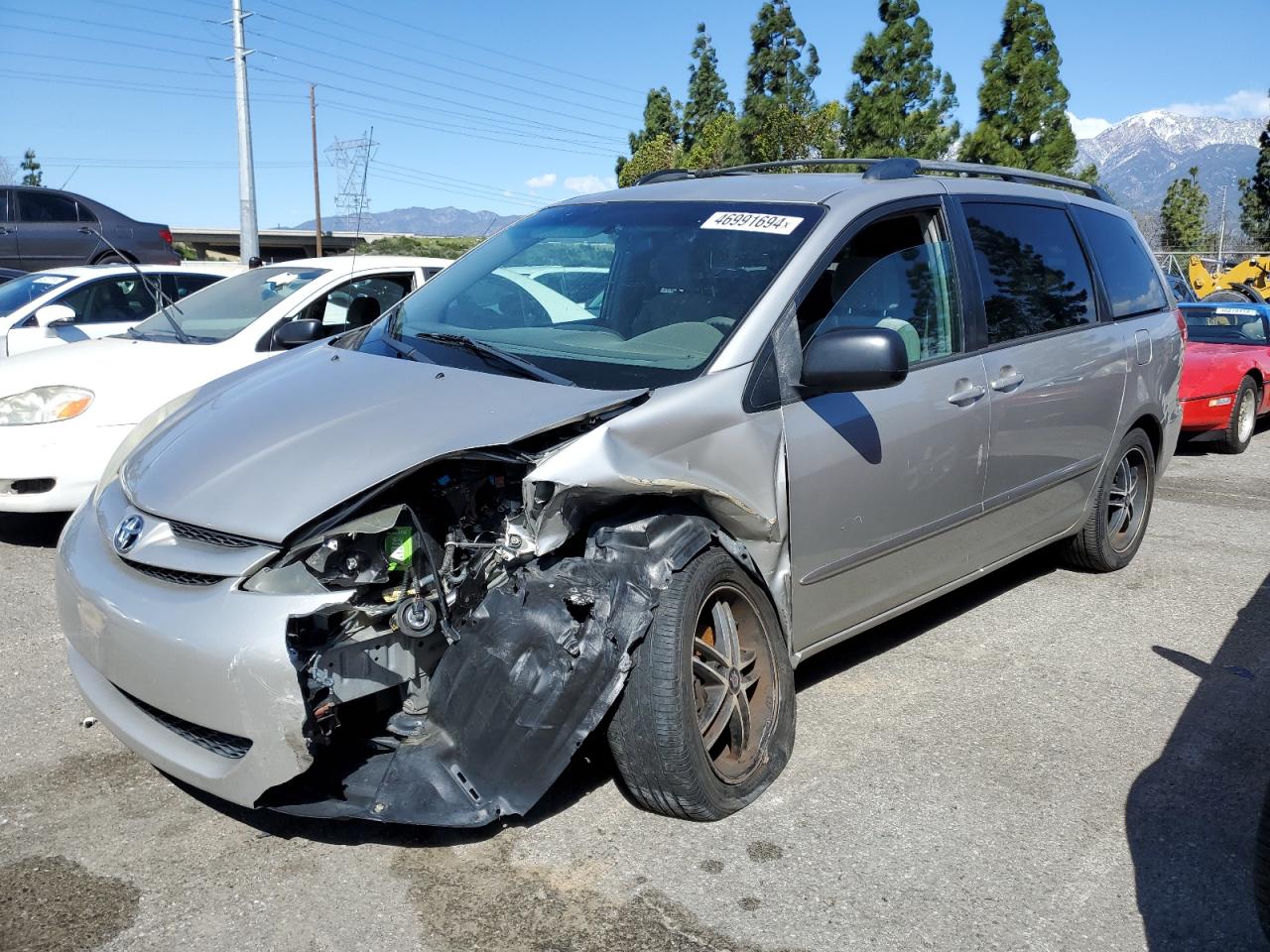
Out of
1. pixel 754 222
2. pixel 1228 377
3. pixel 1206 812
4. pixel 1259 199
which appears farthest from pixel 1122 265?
pixel 1259 199

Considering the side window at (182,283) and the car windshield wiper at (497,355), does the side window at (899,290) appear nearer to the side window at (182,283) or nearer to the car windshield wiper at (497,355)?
the car windshield wiper at (497,355)

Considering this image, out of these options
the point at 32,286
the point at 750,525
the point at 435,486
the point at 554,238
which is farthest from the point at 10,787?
the point at 32,286

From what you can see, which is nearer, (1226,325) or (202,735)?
(202,735)

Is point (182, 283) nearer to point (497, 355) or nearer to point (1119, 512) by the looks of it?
point (497, 355)

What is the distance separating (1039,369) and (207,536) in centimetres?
322

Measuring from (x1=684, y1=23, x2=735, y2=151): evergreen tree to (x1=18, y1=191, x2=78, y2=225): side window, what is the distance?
100 ft

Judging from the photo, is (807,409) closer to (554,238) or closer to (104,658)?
(554,238)

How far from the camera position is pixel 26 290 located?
10.1 meters

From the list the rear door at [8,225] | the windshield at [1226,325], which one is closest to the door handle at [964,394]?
the windshield at [1226,325]

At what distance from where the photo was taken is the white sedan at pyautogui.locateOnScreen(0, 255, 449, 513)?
5.77 meters

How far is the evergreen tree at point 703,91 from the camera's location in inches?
1730

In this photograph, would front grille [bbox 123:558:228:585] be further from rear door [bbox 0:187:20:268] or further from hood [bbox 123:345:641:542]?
rear door [bbox 0:187:20:268]

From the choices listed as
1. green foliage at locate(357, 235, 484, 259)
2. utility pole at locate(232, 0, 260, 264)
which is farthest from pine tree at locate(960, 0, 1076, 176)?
utility pole at locate(232, 0, 260, 264)

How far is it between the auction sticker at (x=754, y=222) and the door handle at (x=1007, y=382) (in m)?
1.04
